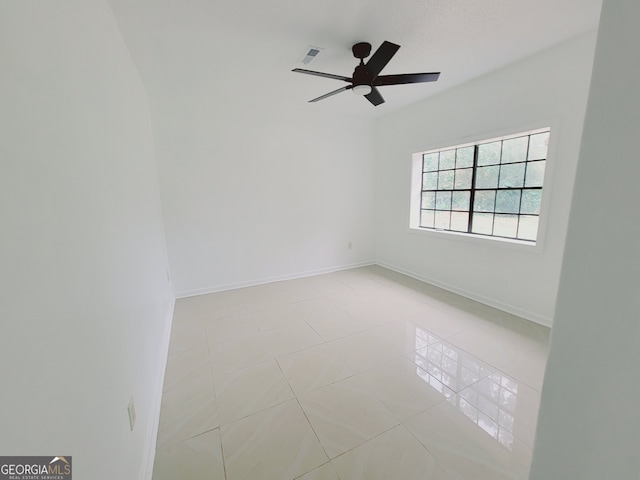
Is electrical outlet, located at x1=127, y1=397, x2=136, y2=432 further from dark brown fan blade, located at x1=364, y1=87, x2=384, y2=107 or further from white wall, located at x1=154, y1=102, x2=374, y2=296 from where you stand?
dark brown fan blade, located at x1=364, y1=87, x2=384, y2=107

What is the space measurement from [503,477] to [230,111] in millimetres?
4342

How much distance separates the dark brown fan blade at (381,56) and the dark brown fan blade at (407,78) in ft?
0.29

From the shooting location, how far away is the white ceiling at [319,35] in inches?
70.8

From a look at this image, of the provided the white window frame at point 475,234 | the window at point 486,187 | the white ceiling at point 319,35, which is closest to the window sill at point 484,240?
the white window frame at point 475,234

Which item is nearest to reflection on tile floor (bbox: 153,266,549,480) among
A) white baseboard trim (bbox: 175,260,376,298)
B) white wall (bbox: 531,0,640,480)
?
white baseboard trim (bbox: 175,260,376,298)

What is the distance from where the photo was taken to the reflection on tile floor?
4.43ft

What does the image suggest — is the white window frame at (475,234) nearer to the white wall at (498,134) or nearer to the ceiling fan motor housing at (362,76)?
the white wall at (498,134)

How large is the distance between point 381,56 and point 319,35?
1.83 ft

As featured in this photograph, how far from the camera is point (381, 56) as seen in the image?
2.01 metres

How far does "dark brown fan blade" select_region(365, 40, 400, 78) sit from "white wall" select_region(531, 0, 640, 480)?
1523 millimetres

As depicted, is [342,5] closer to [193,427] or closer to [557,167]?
[557,167]

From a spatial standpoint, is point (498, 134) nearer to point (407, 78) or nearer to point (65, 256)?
point (407, 78)

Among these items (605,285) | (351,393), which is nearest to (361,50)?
(605,285)

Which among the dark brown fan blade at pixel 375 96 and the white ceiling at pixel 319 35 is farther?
the dark brown fan blade at pixel 375 96
